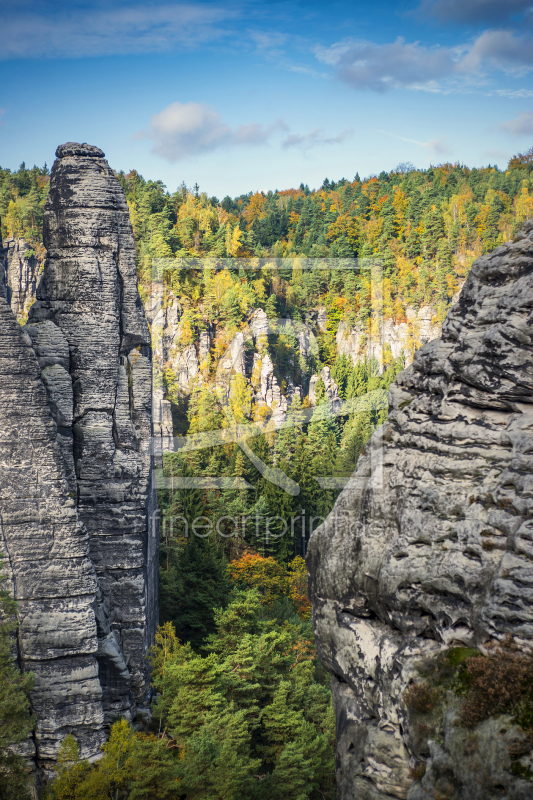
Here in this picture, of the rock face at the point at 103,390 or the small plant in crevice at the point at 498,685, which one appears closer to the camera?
the small plant in crevice at the point at 498,685

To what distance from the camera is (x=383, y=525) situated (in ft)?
34.6

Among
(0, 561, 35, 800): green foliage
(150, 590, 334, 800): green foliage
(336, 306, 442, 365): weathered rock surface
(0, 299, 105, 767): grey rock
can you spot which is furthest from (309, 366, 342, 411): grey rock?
(0, 561, 35, 800): green foliage

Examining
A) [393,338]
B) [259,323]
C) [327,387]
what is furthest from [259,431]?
[393,338]

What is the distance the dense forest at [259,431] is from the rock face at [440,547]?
9.83 meters

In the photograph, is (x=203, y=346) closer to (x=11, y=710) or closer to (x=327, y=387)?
(x=327, y=387)

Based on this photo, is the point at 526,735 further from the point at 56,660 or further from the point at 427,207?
the point at 427,207

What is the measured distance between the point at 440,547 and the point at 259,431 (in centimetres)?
5037

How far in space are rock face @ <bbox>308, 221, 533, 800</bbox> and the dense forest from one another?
983 cm

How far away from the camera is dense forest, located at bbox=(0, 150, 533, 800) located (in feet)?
66.7

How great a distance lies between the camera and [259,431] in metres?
59.6

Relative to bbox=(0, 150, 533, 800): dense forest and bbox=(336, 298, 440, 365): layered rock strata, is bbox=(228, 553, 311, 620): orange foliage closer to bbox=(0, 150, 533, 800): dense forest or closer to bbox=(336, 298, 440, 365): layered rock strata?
bbox=(0, 150, 533, 800): dense forest

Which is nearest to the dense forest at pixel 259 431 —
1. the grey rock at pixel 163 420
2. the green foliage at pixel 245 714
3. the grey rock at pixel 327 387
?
the green foliage at pixel 245 714

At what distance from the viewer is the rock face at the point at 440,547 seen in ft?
26.5

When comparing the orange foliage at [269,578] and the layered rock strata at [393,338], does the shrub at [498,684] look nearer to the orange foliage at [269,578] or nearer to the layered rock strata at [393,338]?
the orange foliage at [269,578]
